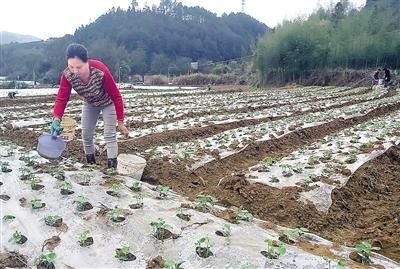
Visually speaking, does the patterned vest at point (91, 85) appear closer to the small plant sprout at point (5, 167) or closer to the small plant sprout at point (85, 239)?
the small plant sprout at point (5, 167)

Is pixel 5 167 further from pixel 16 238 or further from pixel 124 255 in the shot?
pixel 124 255

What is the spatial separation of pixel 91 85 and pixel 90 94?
0.12 meters

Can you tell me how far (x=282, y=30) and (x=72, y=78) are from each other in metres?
29.9

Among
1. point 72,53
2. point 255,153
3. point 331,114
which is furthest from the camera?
point 331,114

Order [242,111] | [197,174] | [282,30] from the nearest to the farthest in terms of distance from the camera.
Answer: [197,174] < [242,111] < [282,30]

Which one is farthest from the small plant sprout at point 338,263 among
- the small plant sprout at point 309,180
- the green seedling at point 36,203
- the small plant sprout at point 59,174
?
the small plant sprout at point 59,174

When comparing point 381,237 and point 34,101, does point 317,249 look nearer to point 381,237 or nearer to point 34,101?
point 381,237

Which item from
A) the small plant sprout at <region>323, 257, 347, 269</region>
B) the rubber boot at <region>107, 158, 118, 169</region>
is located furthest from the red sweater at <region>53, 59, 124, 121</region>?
the small plant sprout at <region>323, 257, 347, 269</region>

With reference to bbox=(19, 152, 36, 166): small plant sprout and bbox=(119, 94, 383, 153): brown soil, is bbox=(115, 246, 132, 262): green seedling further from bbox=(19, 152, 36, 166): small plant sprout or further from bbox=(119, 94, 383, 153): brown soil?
bbox=(119, 94, 383, 153): brown soil

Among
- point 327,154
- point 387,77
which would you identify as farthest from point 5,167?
point 387,77

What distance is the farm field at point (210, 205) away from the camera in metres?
2.56

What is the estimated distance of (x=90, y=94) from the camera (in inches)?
163

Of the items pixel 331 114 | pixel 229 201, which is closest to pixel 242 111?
pixel 331 114

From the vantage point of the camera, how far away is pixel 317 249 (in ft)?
9.00
